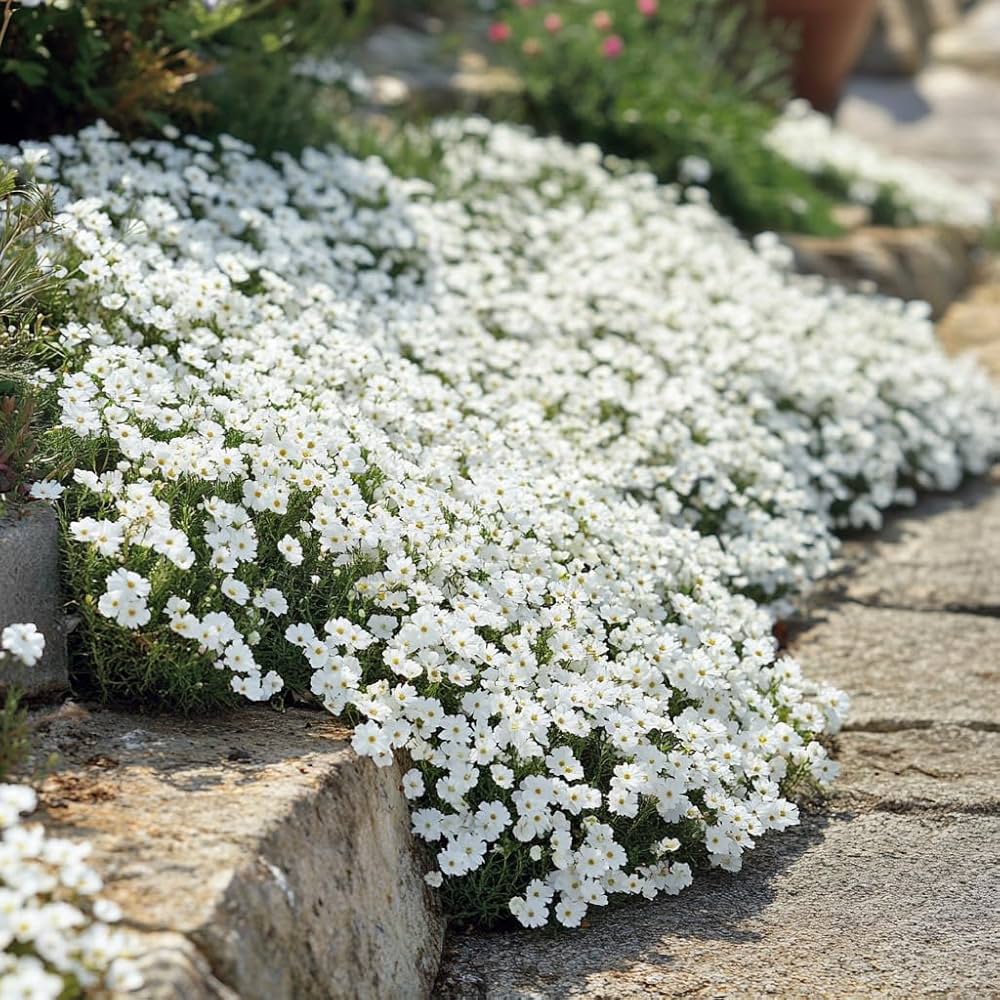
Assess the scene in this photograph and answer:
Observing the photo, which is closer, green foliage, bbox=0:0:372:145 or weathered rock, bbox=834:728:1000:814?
weathered rock, bbox=834:728:1000:814

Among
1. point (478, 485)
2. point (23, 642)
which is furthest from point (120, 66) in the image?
point (23, 642)

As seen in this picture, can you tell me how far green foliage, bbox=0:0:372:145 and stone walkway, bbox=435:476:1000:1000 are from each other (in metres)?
3.00

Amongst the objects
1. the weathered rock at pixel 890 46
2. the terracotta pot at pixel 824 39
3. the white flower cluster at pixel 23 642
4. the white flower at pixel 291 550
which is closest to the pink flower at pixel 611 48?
the terracotta pot at pixel 824 39

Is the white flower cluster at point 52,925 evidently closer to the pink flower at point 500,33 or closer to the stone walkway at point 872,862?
the stone walkway at point 872,862

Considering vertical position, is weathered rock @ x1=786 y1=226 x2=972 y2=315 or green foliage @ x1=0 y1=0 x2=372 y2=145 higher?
green foliage @ x1=0 y1=0 x2=372 y2=145

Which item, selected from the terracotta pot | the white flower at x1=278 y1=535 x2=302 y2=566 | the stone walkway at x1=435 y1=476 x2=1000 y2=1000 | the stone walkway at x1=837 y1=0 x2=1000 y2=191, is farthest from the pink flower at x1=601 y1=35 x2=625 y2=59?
the white flower at x1=278 y1=535 x2=302 y2=566

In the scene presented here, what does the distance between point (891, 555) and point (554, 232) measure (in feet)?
6.90

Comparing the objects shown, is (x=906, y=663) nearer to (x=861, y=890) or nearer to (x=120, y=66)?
(x=861, y=890)

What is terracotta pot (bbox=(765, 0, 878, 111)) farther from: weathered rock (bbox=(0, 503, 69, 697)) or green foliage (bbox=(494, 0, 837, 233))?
weathered rock (bbox=(0, 503, 69, 697))

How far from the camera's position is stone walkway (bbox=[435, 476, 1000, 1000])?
286 cm

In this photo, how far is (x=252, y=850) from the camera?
8.03 feet

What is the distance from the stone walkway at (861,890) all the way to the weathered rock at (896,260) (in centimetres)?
290

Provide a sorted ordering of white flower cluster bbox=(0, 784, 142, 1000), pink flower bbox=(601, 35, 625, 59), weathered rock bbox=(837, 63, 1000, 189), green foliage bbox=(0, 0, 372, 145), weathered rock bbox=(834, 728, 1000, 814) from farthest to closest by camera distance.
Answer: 1. weathered rock bbox=(837, 63, 1000, 189)
2. pink flower bbox=(601, 35, 625, 59)
3. green foliage bbox=(0, 0, 372, 145)
4. weathered rock bbox=(834, 728, 1000, 814)
5. white flower cluster bbox=(0, 784, 142, 1000)

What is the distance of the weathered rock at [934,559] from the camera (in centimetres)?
486
